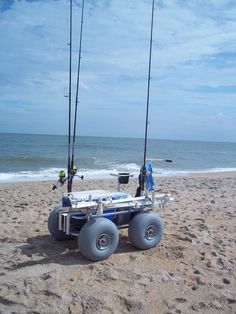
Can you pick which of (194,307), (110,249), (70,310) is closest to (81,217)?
(110,249)

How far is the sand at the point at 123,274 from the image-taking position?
12.1 ft

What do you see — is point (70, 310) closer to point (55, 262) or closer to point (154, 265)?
point (55, 262)

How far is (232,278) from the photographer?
173 inches

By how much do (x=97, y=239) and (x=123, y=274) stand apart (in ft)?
1.76

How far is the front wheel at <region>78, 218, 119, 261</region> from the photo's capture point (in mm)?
4504

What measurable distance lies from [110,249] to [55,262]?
2.32ft

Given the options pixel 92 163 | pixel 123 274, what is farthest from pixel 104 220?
pixel 92 163

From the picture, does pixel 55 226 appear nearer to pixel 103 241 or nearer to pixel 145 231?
pixel 103 241

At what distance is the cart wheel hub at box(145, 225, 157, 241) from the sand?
19cm

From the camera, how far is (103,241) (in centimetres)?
468

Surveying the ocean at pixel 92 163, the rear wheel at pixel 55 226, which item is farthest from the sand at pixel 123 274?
the ocean at pixel 92 163

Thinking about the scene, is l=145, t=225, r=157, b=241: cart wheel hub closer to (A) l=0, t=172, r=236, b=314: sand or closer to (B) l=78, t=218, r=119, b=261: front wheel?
(A) l=0, t=172, r=236, b=314: sand

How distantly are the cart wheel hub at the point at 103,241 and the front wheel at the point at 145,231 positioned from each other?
47 centimetres

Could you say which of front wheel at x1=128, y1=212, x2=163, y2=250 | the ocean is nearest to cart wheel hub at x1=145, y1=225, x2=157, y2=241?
front wheel at x1=128, y1=212, x2=163, y2=250
